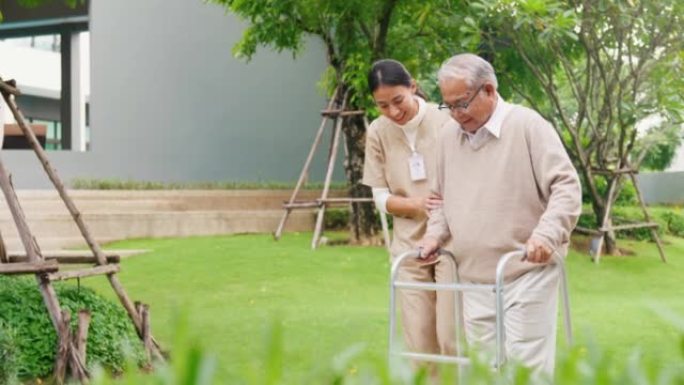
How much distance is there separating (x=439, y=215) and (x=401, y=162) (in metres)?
0.46

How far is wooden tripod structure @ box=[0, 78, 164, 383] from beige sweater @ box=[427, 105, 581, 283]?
2.05 m

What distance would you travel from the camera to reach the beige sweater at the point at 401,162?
4180mm

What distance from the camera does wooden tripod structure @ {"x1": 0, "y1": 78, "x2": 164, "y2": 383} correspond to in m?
5.25

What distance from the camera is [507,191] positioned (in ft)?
11.6

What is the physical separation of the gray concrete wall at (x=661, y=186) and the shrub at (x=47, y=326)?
64.4 ft

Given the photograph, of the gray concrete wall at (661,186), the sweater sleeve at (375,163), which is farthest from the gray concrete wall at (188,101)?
the sweater sleeve at (375,163)

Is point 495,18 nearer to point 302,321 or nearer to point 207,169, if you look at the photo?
point 302,321

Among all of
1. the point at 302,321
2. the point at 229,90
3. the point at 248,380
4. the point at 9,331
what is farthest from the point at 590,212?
the point at 248,380

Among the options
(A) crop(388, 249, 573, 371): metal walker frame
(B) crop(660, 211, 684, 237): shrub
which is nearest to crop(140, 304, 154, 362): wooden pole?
(A) crop(388, 249, 573, 371): metal walker frame

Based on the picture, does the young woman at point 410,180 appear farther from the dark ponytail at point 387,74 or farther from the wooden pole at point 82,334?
the wooden pole at point 82,334

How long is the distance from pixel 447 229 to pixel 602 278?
7.78m

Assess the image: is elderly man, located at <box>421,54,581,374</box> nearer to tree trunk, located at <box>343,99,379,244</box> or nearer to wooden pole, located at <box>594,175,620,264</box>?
wooden pole, located at <box>594,175,620,264</box>

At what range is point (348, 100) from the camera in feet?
43.9

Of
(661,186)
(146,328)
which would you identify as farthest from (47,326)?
Result: (661,186)
